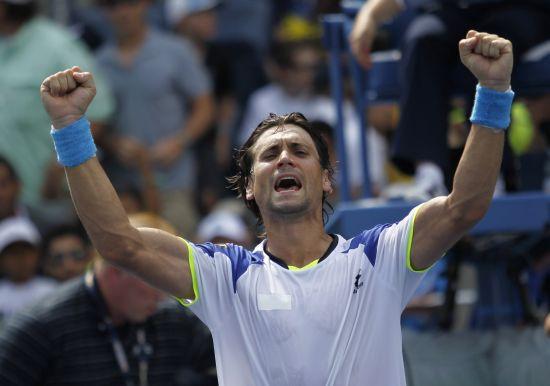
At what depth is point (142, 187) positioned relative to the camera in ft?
28.8

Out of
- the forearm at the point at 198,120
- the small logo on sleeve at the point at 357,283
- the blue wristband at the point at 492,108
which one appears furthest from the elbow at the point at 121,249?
the forearm at the point at 198,120

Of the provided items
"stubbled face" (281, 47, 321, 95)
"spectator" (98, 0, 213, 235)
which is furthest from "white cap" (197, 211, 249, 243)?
"stubbled face" (281, 47, 321, 95)

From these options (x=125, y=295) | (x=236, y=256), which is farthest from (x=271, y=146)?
(x=125, y=295)

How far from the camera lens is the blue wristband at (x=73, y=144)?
4.26m

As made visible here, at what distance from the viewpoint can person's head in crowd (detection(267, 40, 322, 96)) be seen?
30.5 ft

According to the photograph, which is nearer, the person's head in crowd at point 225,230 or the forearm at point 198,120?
the person's head in crowd at point 225,230

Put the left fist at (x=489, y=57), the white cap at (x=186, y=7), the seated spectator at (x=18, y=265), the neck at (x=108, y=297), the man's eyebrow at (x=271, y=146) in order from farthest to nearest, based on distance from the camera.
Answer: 1. the white cap at (x=186, y=7)
2. the seated spectator at (x=18, y=265)
3. the neck at (x=108, y=297)
4. the man's eyebrow at (x=271, y=146)
5. the left fist at (x=489, y=57)

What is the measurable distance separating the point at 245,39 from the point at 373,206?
4.03 m

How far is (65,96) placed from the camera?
14.1 feet

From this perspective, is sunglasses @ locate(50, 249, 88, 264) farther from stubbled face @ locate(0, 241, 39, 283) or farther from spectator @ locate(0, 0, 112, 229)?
spectator @ locate(0, 0, 112, 229)

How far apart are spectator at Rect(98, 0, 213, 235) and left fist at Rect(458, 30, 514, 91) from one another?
4693 millimetres

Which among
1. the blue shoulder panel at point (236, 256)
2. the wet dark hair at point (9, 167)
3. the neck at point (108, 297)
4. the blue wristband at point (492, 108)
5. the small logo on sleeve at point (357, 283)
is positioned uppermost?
the blue wristband at point (492, 108)

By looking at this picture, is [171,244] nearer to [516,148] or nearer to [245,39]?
[516,148]

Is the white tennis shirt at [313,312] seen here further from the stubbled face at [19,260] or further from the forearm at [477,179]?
the stubbled face at [19,260]
